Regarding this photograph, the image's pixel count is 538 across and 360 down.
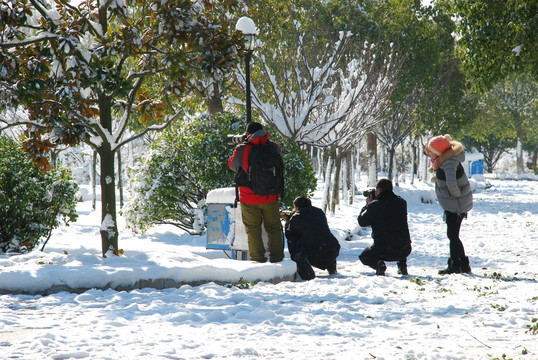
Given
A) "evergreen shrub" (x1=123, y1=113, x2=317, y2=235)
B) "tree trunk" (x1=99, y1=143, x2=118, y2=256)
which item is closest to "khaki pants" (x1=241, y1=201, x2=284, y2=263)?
"tree trunk" (x1=99, y1=143, x2=118, y2=256)

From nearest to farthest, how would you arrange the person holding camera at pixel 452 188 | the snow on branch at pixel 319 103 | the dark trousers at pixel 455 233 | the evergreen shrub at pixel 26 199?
1. the person holding camera at pixel 452 188
2. the dark trousers at pixel 455 233
3. the evergreen shrub at pixel 26 199
4. the snow on branch at pixel 319 103

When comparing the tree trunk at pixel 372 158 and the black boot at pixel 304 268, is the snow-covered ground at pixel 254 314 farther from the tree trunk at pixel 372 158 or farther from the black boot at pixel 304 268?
the tree trunk at pixel 372 158

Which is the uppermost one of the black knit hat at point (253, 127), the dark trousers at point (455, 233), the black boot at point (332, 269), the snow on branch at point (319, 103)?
the snow on branch at point (319, 103)

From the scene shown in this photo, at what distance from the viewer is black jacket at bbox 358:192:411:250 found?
742 cm

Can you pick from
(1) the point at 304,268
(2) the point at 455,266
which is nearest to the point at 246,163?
(1) the point at 304,268

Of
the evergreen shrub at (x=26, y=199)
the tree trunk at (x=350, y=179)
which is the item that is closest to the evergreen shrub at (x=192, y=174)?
the evergreen shrub at (x=26, y=199)

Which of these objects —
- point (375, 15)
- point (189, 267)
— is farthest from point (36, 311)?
point (375, 15)

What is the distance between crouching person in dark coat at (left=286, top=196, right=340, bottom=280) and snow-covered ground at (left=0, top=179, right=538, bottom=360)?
0.95ft

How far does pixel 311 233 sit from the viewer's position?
7.72 meters

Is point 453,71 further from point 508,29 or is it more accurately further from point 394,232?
point 394,232

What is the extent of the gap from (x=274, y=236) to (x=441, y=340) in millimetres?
3475

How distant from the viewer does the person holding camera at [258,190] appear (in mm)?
6957

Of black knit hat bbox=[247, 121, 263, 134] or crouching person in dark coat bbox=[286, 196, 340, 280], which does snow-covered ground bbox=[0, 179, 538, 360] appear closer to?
crouching person in dark coat bbox=[286, 196, 340, 280]

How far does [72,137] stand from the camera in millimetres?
6906
